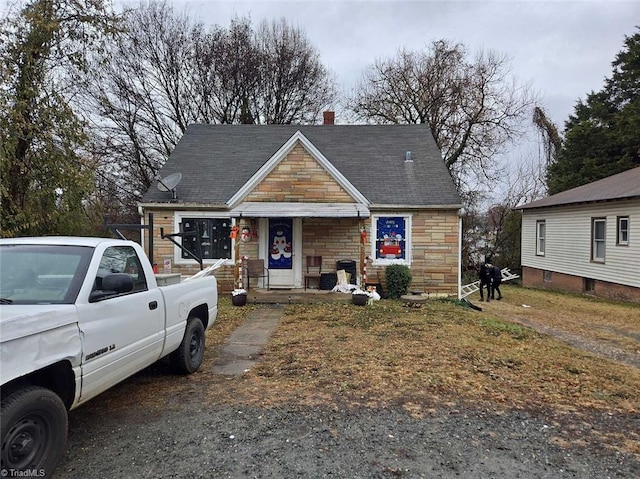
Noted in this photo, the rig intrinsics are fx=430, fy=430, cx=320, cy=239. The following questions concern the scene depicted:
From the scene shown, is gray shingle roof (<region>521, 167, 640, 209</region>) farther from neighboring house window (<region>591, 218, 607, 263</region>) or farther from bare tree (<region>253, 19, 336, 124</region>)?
bare tree (<region>253, 19, 336, 124</region>)

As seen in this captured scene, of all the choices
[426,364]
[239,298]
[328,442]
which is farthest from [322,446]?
[239,298]

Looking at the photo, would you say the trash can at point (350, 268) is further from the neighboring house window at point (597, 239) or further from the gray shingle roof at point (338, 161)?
the neighboring house window at point (597, 239)

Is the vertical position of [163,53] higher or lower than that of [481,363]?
higher

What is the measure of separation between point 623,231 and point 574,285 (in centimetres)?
411

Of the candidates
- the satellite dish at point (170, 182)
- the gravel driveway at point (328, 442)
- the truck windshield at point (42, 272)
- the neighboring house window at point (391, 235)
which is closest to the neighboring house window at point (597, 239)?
the neighboring house window at point (391, 235)

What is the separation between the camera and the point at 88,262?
373cm

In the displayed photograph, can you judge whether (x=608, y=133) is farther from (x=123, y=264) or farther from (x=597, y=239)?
(x=123, y=264)

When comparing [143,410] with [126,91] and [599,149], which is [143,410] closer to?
[126,91]

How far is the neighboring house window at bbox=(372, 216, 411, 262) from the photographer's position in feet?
43.4

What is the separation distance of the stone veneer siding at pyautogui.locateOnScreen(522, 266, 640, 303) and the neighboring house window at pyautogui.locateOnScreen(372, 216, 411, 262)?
931 centimetres

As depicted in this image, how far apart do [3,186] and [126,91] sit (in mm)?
18186

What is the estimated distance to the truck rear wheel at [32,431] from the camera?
102 inches

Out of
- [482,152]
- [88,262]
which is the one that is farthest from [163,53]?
[88,262]

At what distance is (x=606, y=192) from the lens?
56.9ft
